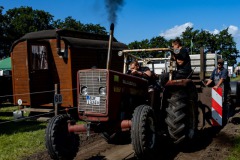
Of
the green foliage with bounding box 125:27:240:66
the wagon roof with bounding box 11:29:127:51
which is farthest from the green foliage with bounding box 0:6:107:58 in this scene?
the wagon roof with bounding box 11:29:127:51

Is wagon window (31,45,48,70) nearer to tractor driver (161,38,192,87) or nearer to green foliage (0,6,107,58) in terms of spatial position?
tractor driver (161,38,192,87)

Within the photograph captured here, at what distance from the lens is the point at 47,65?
1167 cm

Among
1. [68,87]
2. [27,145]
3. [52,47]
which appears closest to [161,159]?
[27,145]

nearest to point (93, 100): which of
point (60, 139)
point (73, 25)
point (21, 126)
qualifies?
point (60, 139)

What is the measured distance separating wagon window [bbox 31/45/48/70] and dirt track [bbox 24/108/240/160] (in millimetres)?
4868

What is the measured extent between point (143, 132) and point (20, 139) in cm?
414

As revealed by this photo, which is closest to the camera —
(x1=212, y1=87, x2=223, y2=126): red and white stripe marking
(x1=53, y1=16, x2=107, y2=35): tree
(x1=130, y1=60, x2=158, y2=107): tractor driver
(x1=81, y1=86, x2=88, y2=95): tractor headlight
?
(x1=81, y1=86, x2=88, y2=95): tractor headlight

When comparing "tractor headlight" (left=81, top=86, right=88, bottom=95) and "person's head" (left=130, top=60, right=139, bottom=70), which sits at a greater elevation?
"person's head" (left=130, top=60, right=139, bottom=70)

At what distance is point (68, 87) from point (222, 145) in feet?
20.9

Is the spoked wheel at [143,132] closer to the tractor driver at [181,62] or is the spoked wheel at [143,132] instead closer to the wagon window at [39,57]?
the tractor driver at [181,62]

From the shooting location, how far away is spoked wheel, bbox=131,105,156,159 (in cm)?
479

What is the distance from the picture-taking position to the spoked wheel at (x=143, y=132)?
4793 millimetres

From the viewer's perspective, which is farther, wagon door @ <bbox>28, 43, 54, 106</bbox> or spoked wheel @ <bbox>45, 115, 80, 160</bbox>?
wagon door @ <bbox>28, 43, 54, 106</bbox>

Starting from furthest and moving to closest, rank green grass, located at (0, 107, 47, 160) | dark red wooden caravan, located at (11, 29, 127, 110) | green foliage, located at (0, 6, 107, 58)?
green foliage, located at (0, 6, 107, 58)
dark red wooden caravan, located at (11, 29, 127, 110)
green grass, located at (0, 107, 47, 160)
